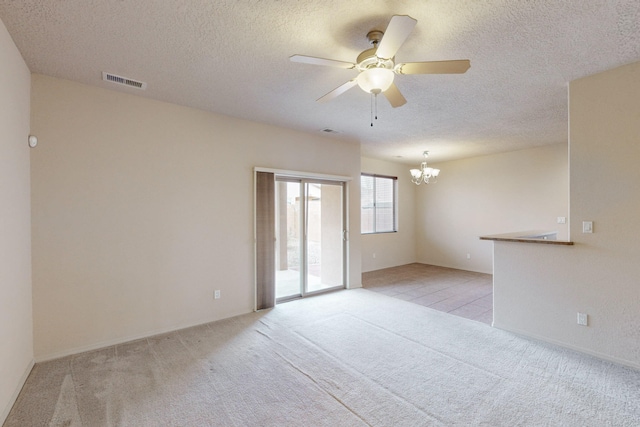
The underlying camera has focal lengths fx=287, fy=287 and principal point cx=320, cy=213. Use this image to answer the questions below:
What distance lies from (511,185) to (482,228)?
1.14m

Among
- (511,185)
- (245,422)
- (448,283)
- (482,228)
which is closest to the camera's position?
(245,422)

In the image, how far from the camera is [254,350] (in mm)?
3020

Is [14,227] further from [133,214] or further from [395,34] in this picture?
[395,34]

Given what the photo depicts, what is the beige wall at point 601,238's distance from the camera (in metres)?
2.64

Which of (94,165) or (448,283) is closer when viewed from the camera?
(94,165)

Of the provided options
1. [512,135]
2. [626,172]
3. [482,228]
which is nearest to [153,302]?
[626,172]

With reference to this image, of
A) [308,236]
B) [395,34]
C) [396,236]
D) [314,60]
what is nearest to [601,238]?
[395,34]

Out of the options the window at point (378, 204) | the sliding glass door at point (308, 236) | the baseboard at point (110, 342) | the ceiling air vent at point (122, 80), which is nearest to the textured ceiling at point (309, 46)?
the ceiling air vent at point (122, 80)

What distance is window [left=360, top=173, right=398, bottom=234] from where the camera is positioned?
7105mm

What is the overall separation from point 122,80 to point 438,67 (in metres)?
2.99

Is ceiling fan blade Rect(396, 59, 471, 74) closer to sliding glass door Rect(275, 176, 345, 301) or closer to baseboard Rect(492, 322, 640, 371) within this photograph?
sliding glass door Rect(275, 176, 345, 301)

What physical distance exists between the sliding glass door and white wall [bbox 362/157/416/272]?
1791 mm

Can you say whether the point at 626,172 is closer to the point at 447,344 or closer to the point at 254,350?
the point at 447,344

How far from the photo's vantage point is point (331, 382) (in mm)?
2447
